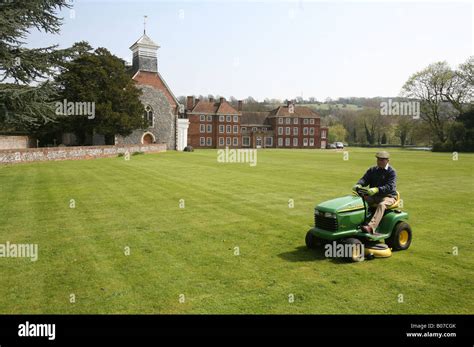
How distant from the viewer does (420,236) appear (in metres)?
9.45

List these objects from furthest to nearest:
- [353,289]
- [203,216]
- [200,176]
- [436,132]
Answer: [436,132] → [200,176] → [203,216] → [353,289]

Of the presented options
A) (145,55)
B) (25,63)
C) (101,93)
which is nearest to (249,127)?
(145,55)

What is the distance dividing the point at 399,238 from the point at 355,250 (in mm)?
1393

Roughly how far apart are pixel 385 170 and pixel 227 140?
76214 millimetres

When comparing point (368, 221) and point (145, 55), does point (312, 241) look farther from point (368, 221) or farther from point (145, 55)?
point (145, 55)

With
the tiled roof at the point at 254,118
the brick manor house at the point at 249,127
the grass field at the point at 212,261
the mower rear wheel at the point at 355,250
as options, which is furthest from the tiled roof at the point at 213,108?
the mower rear wheel at the point at 355,250

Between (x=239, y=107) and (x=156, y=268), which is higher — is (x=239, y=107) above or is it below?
above

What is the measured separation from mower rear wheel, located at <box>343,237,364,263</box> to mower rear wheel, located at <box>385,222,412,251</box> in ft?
3.33

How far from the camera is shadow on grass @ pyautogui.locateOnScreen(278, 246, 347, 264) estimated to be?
7.71 meters

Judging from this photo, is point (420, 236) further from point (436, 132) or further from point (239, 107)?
point (239, 107)

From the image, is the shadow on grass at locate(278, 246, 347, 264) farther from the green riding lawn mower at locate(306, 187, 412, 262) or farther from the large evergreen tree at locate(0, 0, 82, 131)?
the large evergreen tree at locate(0, 0, 82, 131)

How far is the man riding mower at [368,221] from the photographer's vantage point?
7680mm

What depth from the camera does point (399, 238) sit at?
27.0 ft
